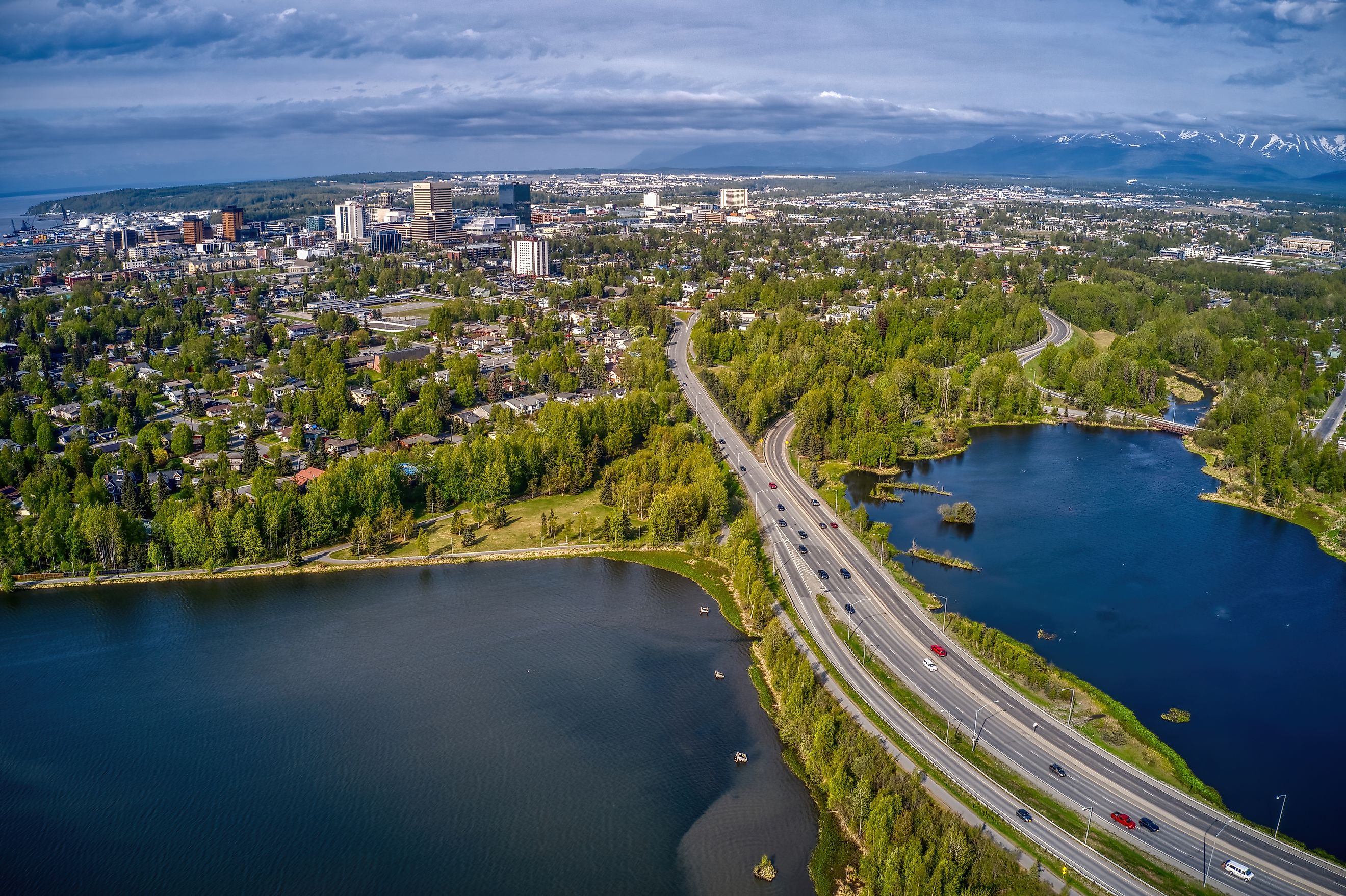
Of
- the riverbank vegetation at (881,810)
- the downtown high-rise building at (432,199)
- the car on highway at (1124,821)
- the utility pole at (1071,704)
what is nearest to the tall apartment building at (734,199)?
the downtown high-rise building at (432,199)

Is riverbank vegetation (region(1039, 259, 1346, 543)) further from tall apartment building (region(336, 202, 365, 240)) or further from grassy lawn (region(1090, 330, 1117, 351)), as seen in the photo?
tall apartment building (region(336, 202, 365, 240))

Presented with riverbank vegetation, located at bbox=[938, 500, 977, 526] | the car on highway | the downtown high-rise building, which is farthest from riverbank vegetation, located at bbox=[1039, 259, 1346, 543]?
the downtown high-rise building

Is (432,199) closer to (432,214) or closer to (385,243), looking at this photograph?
(432,214)

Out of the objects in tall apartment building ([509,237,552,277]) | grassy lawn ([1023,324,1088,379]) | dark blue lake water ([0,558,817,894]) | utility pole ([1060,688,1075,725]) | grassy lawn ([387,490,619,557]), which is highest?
tall apartment building ([509,237,552,277])

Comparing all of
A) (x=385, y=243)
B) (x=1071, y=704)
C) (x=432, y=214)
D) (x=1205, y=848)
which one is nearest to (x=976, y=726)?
(x=1071, y=704)

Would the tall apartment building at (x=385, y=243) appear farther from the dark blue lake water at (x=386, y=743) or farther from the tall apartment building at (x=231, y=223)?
the dark blue lake water at (x=386, y=743)

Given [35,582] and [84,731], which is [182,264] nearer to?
[35,582]
